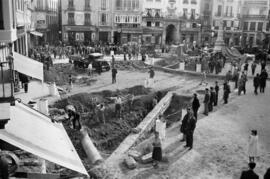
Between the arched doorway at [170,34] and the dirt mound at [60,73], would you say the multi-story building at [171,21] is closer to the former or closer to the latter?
the arched doorway at [170,34]

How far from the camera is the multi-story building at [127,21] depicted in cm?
5328

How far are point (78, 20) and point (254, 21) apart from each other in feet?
128

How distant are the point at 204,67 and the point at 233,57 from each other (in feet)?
31.8

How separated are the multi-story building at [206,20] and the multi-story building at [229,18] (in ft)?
2.66

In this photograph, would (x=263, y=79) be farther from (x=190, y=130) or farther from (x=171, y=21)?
(x=171, y=21)

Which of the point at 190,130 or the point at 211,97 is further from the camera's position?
the point at 211,97

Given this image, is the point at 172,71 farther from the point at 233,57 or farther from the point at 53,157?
the point at 53,157

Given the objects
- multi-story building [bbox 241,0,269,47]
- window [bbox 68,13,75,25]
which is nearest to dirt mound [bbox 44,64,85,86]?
window [bbox 68,13,75,25]

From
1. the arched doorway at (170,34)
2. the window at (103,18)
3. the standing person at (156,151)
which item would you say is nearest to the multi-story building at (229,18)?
the arched doorway at (170,34)

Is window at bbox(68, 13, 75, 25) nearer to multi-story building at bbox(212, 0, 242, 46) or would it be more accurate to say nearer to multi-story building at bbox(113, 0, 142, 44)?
multi-story building at bbox(113, 0, 142, 44)

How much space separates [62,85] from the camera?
25.7 meters

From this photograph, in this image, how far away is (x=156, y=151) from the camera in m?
11.1

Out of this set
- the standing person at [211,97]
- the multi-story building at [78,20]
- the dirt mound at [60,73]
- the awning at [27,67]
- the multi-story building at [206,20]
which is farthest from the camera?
the multi-story building at [206,20]

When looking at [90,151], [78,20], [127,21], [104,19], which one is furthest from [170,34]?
[90,151]
